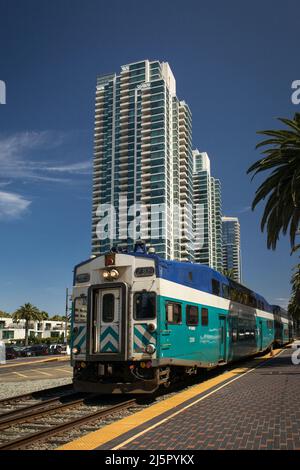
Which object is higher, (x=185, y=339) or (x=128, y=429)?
(x=185, y=339)

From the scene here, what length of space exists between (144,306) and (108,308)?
3.99 ft

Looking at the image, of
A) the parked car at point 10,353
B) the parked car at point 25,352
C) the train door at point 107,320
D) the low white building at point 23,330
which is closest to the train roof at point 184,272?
the train door at point 107,320

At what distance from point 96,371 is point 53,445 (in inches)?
172

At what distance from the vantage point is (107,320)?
43.3 ft

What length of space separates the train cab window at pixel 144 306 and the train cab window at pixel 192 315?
2112 millimetres

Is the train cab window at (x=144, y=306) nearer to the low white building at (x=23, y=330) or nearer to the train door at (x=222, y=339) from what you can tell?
the train door at (x=222, y=339)

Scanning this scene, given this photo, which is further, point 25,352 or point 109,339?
point 25,352

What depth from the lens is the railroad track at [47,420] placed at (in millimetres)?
8870

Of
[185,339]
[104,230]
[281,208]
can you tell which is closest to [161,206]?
[104,230]

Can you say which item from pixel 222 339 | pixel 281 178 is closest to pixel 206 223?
pixel 281 178

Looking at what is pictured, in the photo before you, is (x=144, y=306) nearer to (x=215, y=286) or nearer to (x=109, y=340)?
(x=109, y=340)

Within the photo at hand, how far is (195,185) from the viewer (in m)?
192
